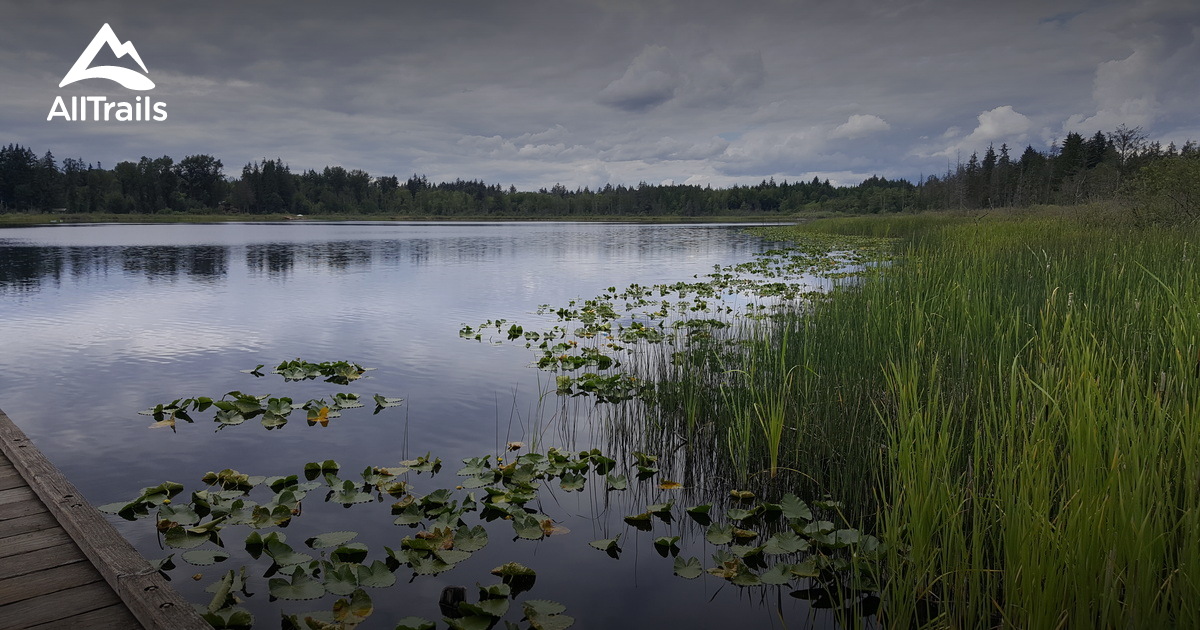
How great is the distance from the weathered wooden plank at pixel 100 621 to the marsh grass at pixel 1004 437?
3.31 metres

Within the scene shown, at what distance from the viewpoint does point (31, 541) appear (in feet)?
11.5

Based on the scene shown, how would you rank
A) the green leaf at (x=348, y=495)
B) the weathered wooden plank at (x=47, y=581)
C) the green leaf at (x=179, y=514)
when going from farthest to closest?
the green leaf at (x=348, y=495) → the green leaf at (x=179, y=514) → the weathered wooden plank at (x=47, y=581)

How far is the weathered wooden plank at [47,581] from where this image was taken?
2.96 metres

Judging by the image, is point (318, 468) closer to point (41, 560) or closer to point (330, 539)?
point (330, 539)

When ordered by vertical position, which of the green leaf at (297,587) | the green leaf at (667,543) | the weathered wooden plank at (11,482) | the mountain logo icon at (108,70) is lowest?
the green leaf at (667,543)

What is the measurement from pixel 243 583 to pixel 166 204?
4743 inches

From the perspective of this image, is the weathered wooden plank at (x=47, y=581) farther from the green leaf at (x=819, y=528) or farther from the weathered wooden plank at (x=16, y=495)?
the green leaf at (x=819, y=528)

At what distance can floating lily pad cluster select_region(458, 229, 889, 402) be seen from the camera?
7887 mm

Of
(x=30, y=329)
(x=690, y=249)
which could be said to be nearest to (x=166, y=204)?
(x=690, y=249)

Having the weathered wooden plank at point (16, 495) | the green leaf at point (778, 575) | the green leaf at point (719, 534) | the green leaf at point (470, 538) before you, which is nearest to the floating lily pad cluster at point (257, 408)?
the weathered wooden plank at point (16, 495)

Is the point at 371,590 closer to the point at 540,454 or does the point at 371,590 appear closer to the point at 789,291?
the point at 540,454

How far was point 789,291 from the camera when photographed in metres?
14.6

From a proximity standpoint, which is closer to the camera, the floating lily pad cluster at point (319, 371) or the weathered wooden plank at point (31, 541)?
the weathered wooden plank at point (31, 541)

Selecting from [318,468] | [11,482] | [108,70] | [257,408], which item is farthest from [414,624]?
[108,70]
